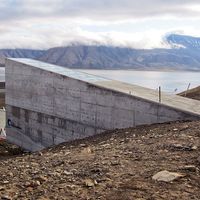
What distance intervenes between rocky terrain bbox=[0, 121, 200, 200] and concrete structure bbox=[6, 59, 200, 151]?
570 cm

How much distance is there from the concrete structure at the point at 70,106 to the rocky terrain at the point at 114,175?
5.70m

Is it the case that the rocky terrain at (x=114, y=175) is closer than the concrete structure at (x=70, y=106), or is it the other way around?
the rocky terrain at (x=114, y=175)

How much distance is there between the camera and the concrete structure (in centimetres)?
1484

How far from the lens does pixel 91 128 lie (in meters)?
16.8

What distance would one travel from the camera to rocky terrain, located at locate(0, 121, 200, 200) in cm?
605

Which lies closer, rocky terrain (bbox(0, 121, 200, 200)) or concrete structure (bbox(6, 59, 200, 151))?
rocky terrain (bbox(0, 121, 200, 200))

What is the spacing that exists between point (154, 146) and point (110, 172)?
227 centimetres

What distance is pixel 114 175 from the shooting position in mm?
6785

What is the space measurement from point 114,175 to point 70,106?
36.4 ft

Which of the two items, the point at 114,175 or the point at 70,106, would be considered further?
the point at 70,106

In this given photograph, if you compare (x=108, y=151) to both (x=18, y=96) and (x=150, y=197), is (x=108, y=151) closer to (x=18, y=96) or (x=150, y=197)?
(x=150, y=197)

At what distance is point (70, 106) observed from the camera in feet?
58.2

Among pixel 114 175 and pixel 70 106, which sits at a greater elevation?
pixel 114 175

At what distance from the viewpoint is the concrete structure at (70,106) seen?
14.8 m
